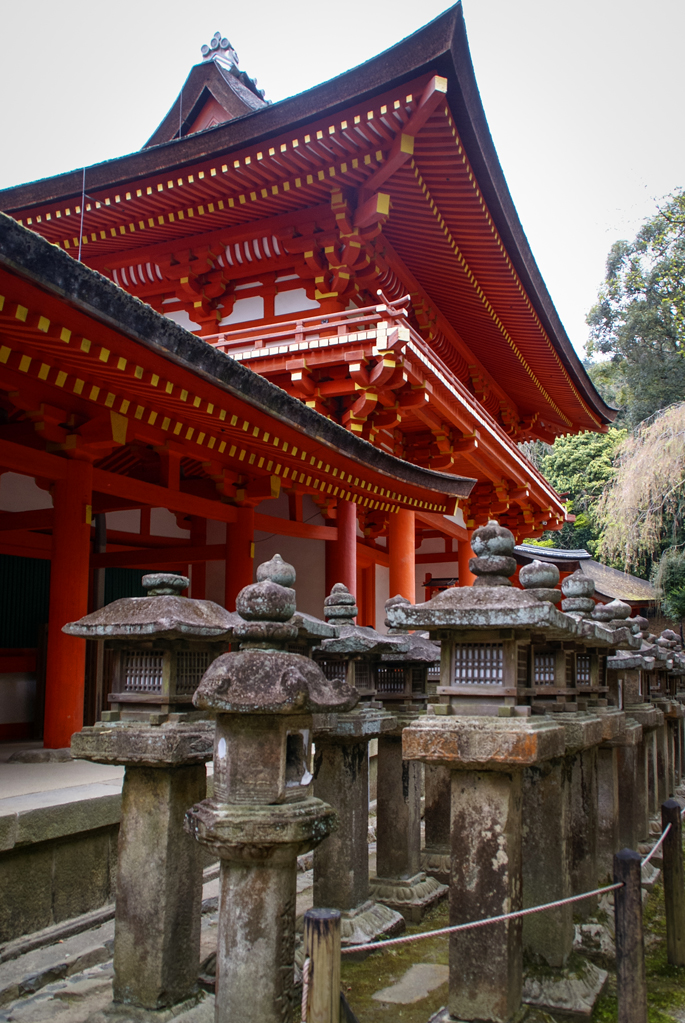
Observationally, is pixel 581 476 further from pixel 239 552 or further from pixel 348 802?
pixel 348 802

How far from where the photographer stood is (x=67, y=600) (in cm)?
593

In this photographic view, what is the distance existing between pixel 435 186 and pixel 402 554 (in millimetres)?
4971

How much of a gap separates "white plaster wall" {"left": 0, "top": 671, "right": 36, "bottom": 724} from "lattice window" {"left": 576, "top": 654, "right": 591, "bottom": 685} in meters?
5.81

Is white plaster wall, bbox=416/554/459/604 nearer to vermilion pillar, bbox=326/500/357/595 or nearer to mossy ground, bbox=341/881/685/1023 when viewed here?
vermilion pillar, bbox=326/500/357/595

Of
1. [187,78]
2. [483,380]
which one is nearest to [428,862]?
[483,380]

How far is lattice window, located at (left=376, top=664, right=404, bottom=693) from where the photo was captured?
210 inches

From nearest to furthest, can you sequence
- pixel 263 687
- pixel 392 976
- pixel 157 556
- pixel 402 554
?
pixel 263 687 → pixel 392 976 → pixel 157 556 → pixel 402 554

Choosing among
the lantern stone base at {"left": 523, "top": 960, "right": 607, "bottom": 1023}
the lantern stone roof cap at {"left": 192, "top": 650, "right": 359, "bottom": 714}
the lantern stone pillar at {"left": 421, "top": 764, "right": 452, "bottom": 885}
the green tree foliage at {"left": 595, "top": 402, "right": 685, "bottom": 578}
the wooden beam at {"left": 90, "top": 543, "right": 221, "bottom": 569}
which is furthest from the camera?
the green tree foliage at {"left": 595, "top": 402, "right": 685, "bottom": 578}

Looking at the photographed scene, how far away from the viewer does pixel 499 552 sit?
11.7 ft

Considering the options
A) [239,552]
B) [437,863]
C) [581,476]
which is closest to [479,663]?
[437,863]

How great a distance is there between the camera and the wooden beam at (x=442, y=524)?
41.1ft

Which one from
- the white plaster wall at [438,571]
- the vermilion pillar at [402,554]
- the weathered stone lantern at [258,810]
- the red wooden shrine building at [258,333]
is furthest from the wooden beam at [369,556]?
the weathered stone lantern at [258,810]

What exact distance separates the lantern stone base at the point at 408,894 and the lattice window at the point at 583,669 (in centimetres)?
173

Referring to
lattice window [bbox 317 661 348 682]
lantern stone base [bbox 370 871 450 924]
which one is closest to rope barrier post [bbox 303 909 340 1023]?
lattice window [bbox 317 661 348 682]
